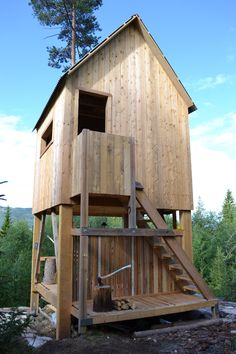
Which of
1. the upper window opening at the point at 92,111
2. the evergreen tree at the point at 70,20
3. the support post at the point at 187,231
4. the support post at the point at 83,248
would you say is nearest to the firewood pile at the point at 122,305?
the support post at the point at 83,248

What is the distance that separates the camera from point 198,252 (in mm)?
16656

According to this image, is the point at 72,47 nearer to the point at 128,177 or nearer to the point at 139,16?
the point at 139,16

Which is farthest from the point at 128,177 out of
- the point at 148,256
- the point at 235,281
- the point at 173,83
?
the point at 235,281

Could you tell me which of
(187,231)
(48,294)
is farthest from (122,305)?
(187,231)

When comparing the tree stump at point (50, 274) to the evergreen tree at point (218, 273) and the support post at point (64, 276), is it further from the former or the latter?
the evergreen tree at point (218, 273)

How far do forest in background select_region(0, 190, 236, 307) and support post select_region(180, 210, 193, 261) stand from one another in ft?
17.9

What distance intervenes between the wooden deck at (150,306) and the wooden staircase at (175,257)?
0.24 m

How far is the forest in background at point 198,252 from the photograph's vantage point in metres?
12.8

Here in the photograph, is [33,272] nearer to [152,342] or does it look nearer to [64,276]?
[64,276]

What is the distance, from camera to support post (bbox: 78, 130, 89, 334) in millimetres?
5441

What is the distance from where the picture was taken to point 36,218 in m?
10.2

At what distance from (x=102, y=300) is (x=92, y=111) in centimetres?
628

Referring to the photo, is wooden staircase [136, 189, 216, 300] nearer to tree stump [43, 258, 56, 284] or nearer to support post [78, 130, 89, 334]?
support post [78, 130, 89, 334]

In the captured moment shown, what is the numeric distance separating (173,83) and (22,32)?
8622mm
